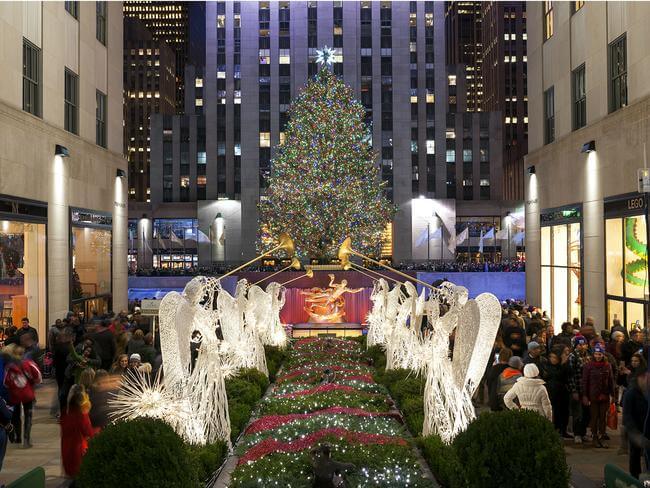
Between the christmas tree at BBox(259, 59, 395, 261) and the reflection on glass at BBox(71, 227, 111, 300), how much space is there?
2142cm

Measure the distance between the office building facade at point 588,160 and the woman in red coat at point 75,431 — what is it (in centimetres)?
1285

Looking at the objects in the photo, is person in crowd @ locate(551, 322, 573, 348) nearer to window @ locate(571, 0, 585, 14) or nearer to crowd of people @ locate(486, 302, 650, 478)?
crowd of people @ locate(486, 302, 650, 478)

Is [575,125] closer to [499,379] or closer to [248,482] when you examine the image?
[499,379]

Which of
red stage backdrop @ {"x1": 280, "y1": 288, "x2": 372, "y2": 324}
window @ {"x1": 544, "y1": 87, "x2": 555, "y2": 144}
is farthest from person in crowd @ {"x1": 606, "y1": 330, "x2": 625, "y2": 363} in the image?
red stage backdrop @ {"x1": 280, "y1": 288, "x2": 372, "y2": 324}

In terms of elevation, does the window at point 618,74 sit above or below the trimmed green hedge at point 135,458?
above

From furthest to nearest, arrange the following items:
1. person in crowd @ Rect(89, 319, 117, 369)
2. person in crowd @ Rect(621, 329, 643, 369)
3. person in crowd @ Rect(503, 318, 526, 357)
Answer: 1. person in crowd @ Rect(503, 318, 526, 357)
2. person in crowd @ Rect(89, 319, 117, 369)
3. person in crowd @ Rect(621, 329, 643, 369)

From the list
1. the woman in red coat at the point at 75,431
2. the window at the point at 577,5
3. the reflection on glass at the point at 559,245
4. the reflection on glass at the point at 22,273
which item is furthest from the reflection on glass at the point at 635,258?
the reflection on glass at the point at 22,273

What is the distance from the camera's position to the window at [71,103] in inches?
982

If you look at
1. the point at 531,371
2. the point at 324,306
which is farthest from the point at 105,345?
the point at 324,306

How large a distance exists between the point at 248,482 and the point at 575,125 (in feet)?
66.0

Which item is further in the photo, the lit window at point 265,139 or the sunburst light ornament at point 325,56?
the lit window at point 265,139

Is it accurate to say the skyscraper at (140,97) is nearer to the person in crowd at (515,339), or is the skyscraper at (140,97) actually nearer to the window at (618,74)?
the window at (618,74)

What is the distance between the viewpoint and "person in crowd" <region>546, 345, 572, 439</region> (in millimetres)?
12281

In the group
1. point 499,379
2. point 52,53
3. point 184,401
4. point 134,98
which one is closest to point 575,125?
point 499,379
